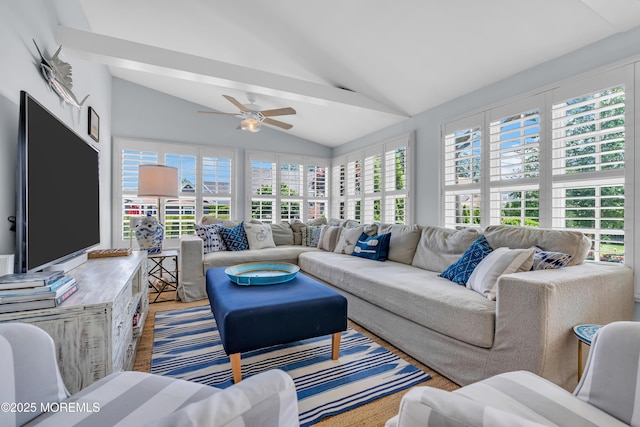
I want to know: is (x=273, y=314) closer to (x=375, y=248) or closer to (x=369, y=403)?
(x=369, y=403)

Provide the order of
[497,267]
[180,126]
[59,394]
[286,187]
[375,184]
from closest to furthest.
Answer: [59,394] → [497,267] → [375,184] → [180,126] → [286,187]

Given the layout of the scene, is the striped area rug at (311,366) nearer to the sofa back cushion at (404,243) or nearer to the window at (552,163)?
the sofa back cushion at (404,243)

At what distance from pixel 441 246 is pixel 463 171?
900 millimetres

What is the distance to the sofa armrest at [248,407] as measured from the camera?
1.23 feet

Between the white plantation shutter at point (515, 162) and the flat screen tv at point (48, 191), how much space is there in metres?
3.28

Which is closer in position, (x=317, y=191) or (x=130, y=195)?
(x=130, y=195)

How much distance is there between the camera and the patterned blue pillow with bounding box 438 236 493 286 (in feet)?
6.88

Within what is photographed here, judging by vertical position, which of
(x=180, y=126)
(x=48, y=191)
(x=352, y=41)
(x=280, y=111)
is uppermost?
(x=352, y=41)

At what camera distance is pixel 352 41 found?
8.34ft

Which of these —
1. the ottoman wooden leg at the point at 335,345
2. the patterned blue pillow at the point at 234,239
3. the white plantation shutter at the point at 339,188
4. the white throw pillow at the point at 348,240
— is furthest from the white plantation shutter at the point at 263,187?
the ottoman wooden leg at the point at 335,345

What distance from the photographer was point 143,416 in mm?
Result: 793

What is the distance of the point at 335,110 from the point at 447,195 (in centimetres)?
195

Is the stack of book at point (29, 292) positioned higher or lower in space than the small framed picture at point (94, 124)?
lower

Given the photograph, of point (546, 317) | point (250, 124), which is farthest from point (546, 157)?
point (250, 124)
